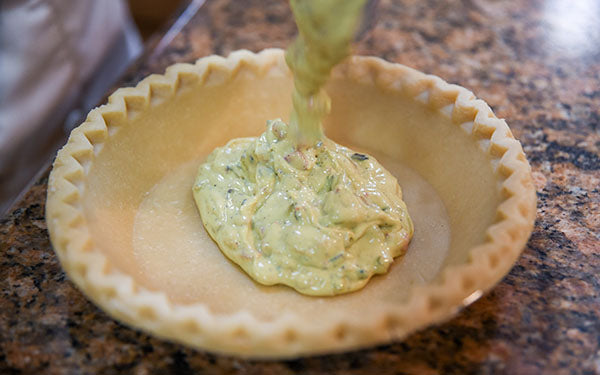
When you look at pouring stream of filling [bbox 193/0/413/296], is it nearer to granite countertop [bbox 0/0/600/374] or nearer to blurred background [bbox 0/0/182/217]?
granite countertop [bbox 0/0/600/374]

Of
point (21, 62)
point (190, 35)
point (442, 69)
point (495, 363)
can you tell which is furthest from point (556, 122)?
point (21, 62)

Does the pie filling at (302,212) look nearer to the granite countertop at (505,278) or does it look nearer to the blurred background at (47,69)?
the granite countertop at (505,278)

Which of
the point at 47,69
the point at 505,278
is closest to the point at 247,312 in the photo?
the point at 505,278

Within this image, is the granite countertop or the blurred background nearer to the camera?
the granite countertop

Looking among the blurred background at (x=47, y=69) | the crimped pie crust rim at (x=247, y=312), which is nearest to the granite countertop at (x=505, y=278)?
the crimped pie crust rim at (x=247, y=312)

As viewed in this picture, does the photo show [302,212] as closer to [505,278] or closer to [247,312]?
[247,312]

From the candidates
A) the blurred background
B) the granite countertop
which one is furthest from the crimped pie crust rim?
the blurred background

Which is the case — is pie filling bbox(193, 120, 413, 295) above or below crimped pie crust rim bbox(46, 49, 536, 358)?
below

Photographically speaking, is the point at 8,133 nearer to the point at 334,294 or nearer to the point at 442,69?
the point at 334,294
